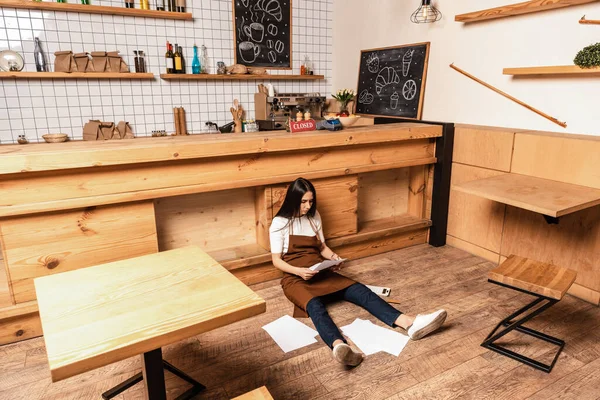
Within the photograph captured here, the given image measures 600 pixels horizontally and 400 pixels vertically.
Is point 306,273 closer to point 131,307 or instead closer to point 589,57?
point 131,307

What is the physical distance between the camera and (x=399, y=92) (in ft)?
13.5

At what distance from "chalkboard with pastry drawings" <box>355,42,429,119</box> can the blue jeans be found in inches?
80.8

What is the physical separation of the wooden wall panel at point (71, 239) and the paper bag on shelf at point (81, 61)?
2.26 meters

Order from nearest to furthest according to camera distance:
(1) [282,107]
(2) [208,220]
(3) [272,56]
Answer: (2) [208,220]
(1) [282,107]
(3) [272,56]

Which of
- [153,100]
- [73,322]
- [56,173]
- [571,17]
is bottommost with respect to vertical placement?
[73,322]

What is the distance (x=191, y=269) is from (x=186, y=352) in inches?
30.2

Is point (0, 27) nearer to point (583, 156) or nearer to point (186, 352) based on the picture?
point (186, 352)

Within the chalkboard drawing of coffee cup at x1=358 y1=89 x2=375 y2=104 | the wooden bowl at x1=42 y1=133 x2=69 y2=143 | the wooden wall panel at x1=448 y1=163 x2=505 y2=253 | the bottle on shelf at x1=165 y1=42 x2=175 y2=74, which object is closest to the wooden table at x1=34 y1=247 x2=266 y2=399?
the wooden wall panel at x1=448 y1=163 x2=505 y2=253

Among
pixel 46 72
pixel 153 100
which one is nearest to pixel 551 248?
pixel 153 100

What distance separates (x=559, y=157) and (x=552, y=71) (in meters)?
0.57

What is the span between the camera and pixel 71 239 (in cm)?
231

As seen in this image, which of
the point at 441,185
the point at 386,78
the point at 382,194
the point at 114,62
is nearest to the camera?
the point at 441,185

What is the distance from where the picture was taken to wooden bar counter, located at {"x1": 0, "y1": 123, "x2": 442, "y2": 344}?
2.20 meters

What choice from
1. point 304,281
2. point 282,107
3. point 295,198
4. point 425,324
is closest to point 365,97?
point 282,107
